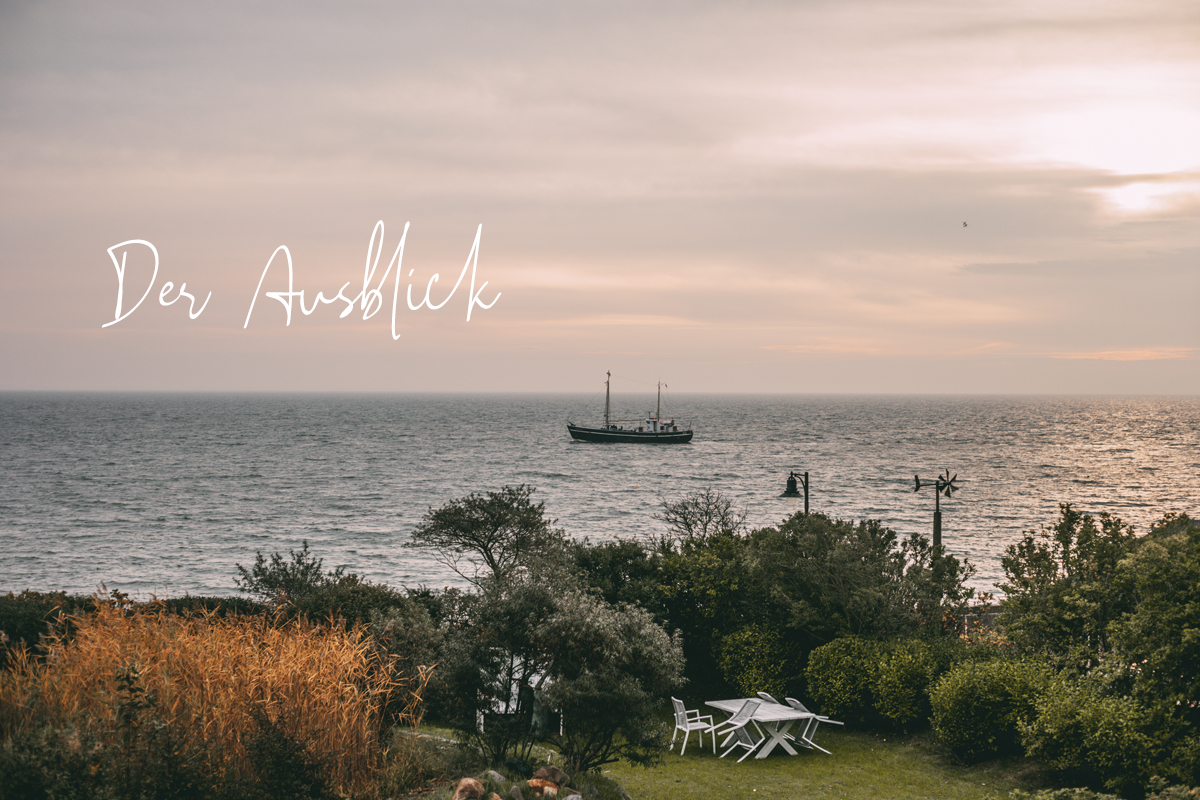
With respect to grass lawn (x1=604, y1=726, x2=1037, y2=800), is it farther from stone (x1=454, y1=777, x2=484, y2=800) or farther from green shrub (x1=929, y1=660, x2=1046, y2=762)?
stone (x1=454, y1=777, x2=484, y2=800)

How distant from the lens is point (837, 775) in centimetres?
1036

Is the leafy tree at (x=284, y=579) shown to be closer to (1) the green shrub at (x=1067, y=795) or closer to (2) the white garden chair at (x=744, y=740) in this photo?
(2) the white garden chair at (x=744, y=740)

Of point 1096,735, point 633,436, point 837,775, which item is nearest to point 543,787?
point 837,775

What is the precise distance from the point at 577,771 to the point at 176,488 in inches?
2614

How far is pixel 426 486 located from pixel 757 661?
2237 inches

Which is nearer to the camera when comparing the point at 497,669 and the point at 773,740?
the point at 497,669

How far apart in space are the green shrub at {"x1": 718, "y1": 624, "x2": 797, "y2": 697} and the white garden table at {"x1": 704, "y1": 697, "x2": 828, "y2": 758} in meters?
1.70

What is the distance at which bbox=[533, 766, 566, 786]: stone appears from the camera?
23.7 ft

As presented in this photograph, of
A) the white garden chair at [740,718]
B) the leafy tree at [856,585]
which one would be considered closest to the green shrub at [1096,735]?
the white garden chair at [740,718]

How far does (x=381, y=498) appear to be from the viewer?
197 ft

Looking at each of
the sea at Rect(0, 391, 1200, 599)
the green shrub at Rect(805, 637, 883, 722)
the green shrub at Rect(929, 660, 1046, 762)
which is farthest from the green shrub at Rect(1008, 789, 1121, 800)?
the sea at Rect(0, 391, 1200, 599)

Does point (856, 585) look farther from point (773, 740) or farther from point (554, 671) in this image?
point (554, 671)

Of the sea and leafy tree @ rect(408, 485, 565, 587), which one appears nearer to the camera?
leafy tree @ rect(408, 485, 565, 587)

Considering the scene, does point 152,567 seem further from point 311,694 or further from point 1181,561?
point 1181,561
